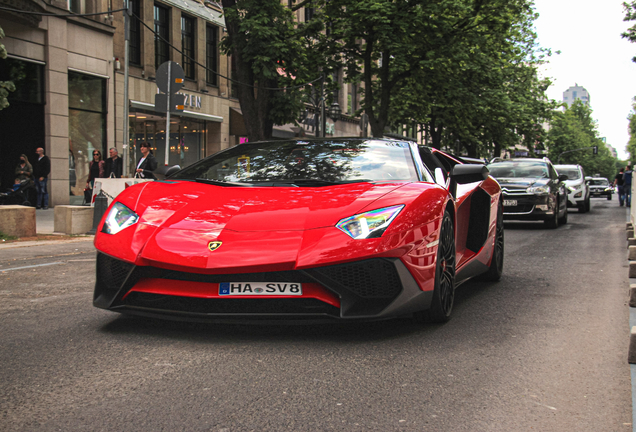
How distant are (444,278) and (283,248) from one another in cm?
128

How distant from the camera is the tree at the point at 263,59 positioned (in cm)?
1809


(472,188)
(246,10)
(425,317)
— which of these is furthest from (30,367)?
(246,10)

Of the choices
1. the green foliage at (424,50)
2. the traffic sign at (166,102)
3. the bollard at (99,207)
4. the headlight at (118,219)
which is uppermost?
the green foliage at (424,50)

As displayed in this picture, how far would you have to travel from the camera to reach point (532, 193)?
49.6 feet

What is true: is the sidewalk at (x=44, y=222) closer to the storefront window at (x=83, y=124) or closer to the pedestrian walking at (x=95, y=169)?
the pedestrian walking at (x=95, y=169)

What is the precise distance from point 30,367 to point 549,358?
2687 mm

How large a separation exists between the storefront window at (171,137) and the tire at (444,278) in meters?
20.4

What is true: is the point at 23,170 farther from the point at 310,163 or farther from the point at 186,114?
the point at 310,163

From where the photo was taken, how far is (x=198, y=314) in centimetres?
383

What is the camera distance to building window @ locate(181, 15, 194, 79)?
2780 cm

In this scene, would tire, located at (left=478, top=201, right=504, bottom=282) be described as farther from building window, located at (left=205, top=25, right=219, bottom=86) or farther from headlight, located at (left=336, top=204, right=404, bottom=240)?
building window, located at (left=205, top=25, right=219, bottom=86)

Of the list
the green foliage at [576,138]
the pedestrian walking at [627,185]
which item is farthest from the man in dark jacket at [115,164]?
the green foliage at [576,138]

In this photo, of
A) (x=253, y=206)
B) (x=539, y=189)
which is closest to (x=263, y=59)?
(x=539, y=189)

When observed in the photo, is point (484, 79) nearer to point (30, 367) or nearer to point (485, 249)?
point (485, 249)
